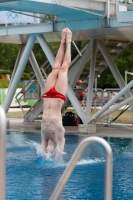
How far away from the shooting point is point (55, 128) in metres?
13.0

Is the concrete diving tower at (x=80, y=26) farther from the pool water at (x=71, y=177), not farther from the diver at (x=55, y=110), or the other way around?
the pool water at (x=71, y=177)

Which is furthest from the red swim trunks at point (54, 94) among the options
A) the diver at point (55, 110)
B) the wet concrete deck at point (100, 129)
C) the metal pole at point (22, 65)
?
the metal pole at point (22, 65)

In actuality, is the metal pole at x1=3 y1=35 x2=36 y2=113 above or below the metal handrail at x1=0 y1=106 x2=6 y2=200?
below

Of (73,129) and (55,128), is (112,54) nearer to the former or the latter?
(73,129)

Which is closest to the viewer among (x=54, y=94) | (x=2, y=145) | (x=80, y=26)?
(x=2, y=145)

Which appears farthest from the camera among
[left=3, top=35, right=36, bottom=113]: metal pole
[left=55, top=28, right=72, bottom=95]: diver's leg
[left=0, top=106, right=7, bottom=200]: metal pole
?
[left=3, top=35, right=36, bottom=113]: metal pole

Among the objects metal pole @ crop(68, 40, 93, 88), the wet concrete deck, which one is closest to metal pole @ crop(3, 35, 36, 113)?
the wet concrete deck

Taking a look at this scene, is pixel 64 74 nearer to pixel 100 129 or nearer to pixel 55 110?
pixel 55 110

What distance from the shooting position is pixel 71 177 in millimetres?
11367

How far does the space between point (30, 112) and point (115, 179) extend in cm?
1486

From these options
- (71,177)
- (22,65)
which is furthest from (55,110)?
(22,65)

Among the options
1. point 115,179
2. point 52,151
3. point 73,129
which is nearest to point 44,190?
point 115,179

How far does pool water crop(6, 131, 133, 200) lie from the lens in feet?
31.6

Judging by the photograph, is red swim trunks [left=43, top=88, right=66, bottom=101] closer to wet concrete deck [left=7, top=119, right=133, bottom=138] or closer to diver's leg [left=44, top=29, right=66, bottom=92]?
diver's leg [left=44, top=29, right=66, bottom=92]
